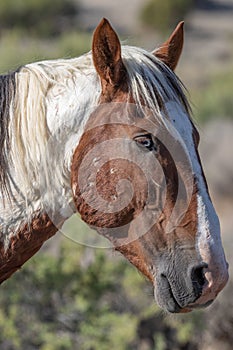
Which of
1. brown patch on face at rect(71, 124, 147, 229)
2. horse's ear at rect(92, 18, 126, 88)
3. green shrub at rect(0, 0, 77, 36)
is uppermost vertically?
horse's ear at rect(92, 18, 126, 88)

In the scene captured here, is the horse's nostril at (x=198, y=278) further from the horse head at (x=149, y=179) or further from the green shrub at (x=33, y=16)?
the green shrub at (x=33, y=16)

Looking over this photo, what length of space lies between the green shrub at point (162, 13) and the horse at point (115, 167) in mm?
30757

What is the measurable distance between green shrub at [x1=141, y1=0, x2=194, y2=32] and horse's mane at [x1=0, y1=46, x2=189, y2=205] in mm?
30723

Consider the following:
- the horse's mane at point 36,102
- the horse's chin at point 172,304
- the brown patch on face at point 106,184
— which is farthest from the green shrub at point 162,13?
the horse's chin at point 172,304

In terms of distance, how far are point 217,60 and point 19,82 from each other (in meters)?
27.9

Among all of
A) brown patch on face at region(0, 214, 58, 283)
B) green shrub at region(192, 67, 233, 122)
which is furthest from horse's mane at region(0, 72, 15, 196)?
green shrub at region(192, 67, 233, 122)

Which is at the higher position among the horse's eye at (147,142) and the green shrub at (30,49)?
the horse's eye at (147,142)

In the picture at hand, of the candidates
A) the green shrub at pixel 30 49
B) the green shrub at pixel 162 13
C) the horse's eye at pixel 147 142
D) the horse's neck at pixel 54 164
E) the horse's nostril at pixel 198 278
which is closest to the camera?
the horse's nostril at pixel 198 278

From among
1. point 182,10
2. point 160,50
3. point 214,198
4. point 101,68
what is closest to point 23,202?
point 101,68

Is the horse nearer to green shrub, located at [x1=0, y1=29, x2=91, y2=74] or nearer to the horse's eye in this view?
the horse's eye

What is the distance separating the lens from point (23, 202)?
2984 millimetres

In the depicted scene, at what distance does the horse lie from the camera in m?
2.79

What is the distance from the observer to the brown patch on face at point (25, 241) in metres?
2.99

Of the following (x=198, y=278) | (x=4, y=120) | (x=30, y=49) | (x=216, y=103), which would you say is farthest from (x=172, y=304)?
(x=216, y=103)
